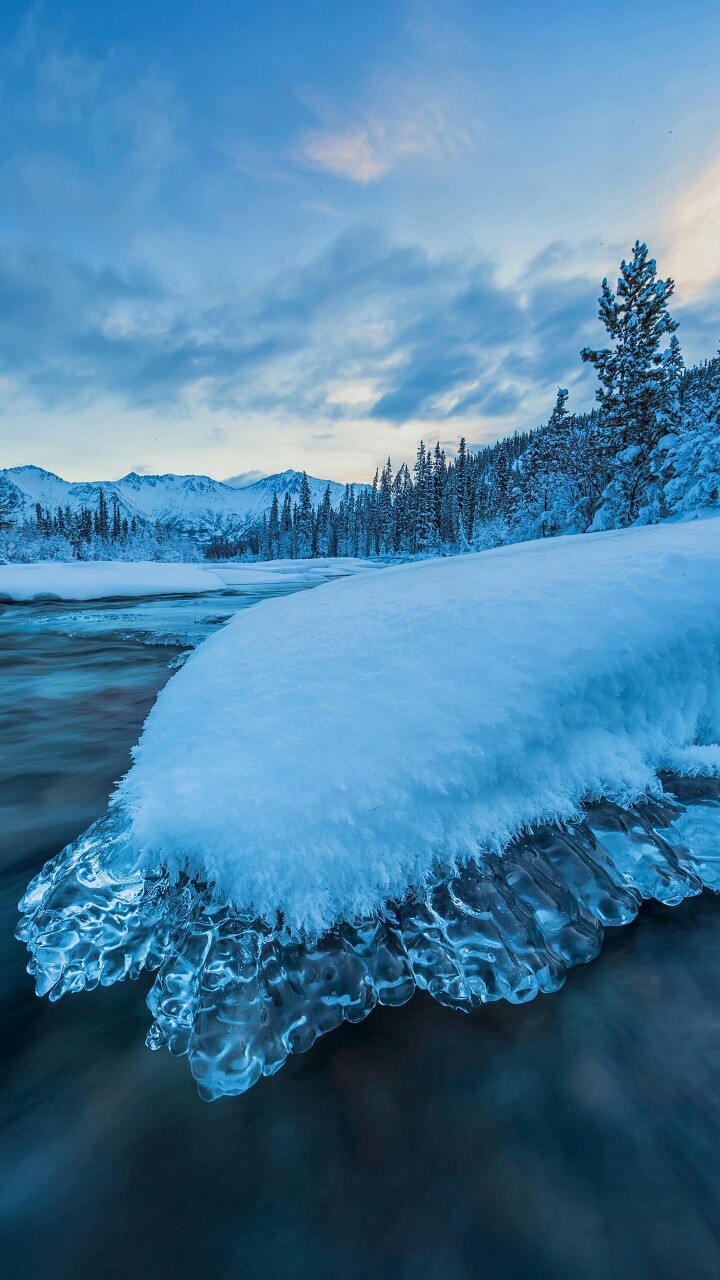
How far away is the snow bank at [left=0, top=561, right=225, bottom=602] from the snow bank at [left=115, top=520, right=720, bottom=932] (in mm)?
11459

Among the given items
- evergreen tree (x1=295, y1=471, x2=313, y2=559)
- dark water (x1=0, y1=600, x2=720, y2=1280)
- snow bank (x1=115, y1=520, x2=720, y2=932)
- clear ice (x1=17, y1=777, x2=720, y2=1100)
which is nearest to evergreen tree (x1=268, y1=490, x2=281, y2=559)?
evergreen tree (x1=295, y1=471, x2=313, y2=559)

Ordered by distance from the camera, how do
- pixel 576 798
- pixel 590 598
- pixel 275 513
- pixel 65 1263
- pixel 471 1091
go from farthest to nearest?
pixel 275 513 < pixel 590 598 < pixel 576 798 < pixel 471 1091 < pixel 65 1263

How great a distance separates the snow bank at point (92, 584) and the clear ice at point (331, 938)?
12.1 meters

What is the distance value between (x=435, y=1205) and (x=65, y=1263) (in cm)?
57

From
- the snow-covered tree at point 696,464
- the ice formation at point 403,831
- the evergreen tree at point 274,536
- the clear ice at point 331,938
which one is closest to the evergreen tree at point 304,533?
the evergreen tree at point 274,536

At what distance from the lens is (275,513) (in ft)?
261

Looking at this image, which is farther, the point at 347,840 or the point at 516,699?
the point at 516,699

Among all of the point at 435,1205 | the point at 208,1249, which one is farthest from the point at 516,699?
the point at 208,1249

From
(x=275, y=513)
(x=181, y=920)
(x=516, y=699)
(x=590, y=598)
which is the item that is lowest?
(x=181, y=920)

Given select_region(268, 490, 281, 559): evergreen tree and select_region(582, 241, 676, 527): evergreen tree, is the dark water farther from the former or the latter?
select_region(268, 490, 281, 559): evergreen tree

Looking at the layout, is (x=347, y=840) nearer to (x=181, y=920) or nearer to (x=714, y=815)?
(x=181, y=920)

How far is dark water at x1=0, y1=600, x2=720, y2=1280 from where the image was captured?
2.36 ft

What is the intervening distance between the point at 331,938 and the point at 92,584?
13.3m

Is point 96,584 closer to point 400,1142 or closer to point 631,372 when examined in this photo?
point 400,1142
